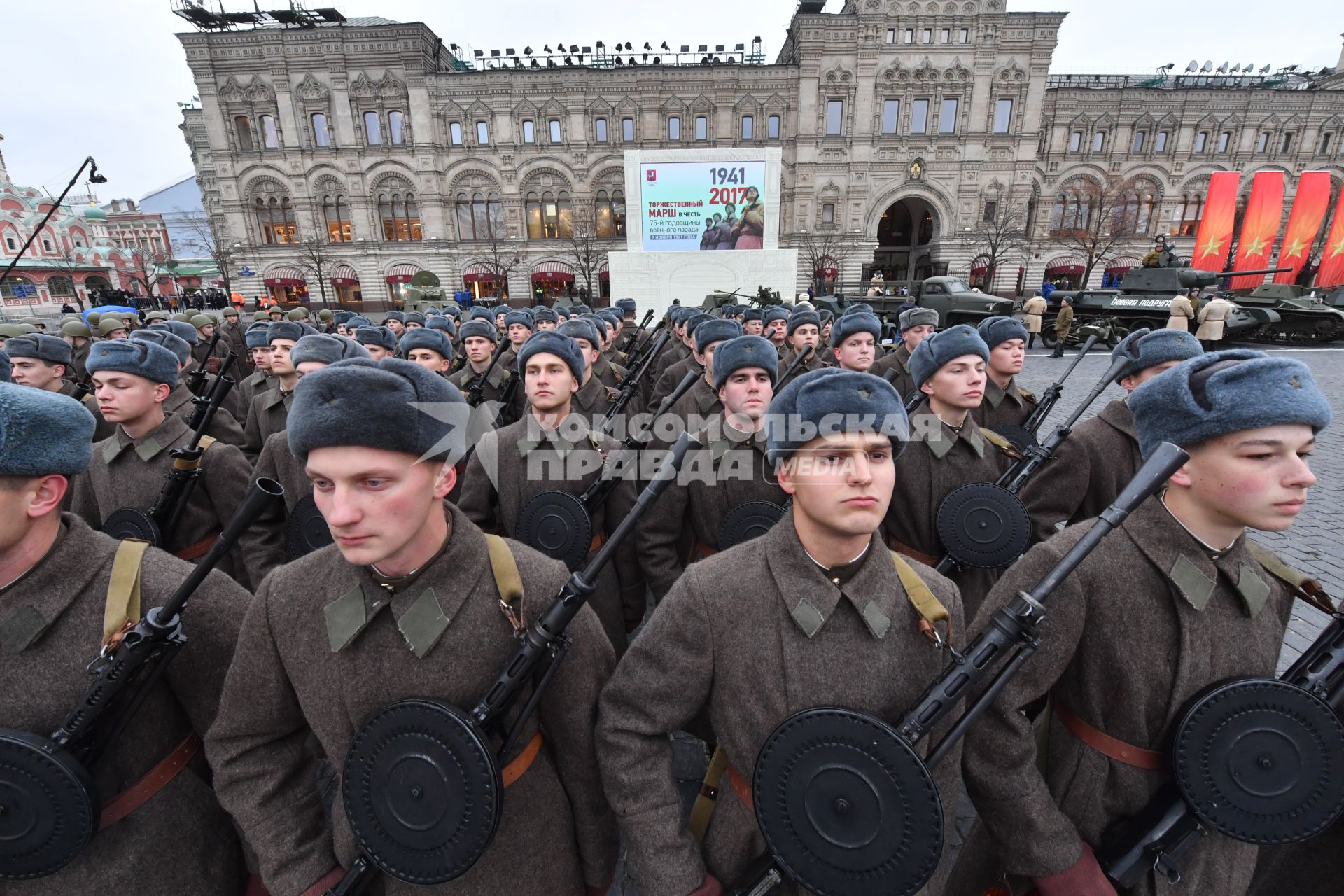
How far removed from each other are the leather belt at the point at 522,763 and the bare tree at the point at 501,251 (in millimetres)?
38207

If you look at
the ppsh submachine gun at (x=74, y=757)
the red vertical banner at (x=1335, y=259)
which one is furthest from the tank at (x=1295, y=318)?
the ppsh submachine gun at (x=74, y=757)

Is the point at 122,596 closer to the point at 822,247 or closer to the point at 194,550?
the point at 194,550

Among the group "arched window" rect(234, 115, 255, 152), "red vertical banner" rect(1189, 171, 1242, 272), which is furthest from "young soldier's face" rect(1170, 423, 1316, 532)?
"arched window" rect(234, 115, 255, 152)

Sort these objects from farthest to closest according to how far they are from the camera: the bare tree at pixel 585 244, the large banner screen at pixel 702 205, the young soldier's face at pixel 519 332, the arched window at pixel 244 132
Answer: the bare tree at pixel 585 244 → the arched window at pixel 244 132 → the large banner screen at pixel 702 205 → the young soldier's face at pixel 519 332

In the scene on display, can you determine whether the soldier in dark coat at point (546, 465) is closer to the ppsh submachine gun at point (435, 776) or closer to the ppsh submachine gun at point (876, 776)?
the ppsh submachine gun at point (435, 776)

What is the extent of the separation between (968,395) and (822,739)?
8.67ft

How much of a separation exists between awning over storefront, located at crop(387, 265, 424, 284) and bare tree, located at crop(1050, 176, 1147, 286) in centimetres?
4334

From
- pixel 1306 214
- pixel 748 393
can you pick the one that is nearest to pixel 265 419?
pixel 748 393

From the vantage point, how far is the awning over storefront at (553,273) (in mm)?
38031

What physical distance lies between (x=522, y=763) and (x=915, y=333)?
675cm

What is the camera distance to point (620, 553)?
3.55 metres

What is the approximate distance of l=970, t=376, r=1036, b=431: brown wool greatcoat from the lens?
4621 mm

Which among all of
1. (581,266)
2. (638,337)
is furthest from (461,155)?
(638,337)

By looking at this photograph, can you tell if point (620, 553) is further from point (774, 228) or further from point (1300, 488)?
point (774, 228)
